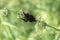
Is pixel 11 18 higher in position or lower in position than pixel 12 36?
higher

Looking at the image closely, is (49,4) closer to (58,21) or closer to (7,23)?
(58,21)

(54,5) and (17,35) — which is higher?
(54,5)

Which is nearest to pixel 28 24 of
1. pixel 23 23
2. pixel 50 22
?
pixel 23 23

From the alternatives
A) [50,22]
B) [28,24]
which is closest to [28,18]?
[28,24]

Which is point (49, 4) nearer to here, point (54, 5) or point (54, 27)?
point (54, 5)

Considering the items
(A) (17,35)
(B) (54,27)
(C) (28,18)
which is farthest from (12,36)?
(B) (54,27)

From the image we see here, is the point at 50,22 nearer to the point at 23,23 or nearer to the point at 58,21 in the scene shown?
the point at 58,21
